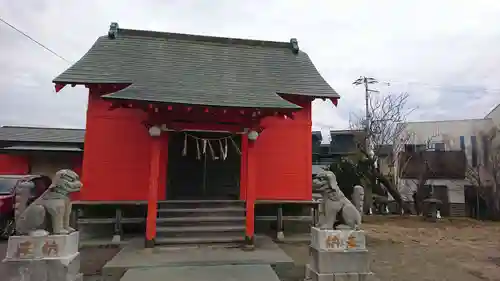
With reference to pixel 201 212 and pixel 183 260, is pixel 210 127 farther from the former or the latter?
pixel 183 260

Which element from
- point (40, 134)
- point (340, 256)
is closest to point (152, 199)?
point (340, 256)

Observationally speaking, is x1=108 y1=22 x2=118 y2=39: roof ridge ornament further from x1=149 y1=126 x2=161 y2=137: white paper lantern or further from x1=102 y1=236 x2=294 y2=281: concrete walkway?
x1=102 y1=236 x2=294 y2=281: concrete walkway

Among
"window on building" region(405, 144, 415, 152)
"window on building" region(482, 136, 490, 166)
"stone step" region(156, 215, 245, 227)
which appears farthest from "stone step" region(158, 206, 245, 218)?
"window on building" region(482, 136, 490, 166)

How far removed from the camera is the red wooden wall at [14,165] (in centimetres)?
1237

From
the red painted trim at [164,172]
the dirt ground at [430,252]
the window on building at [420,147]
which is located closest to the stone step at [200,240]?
the dirt ground at [430,252]

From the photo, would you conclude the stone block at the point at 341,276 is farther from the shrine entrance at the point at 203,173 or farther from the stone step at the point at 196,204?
the shrine entrance at the point at 203,173

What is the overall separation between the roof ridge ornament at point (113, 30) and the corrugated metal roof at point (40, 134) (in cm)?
570

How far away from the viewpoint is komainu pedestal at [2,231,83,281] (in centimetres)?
429

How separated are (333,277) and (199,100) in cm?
416

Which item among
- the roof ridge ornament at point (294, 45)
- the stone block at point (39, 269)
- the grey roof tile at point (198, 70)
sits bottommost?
the stone block at point (39, 269)

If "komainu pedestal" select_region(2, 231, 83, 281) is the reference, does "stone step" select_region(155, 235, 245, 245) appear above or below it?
below

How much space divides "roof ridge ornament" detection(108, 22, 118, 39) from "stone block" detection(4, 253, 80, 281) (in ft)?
25.0

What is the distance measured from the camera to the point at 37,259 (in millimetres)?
4320

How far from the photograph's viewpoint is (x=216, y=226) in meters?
7.38
